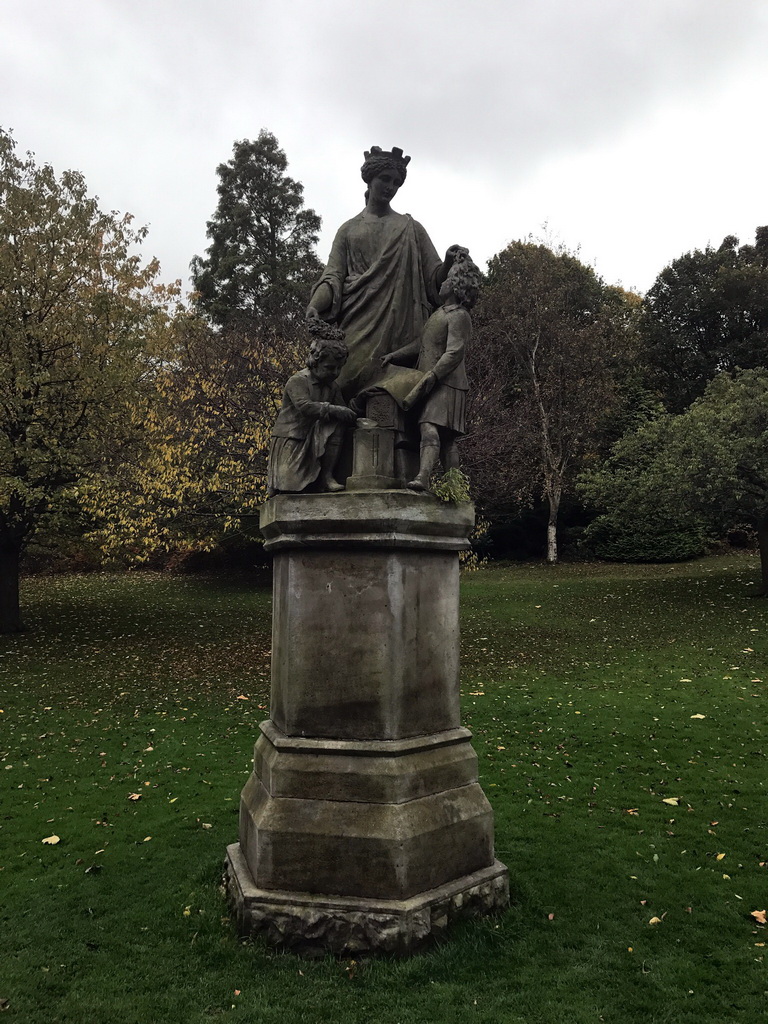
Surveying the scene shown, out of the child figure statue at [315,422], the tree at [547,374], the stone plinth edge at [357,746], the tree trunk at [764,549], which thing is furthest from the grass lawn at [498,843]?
the tree at [547,374]

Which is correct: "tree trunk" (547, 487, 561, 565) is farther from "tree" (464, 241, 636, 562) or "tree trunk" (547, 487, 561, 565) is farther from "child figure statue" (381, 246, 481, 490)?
"child figure statue" (381, 246, 481, 490)

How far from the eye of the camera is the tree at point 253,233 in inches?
1462

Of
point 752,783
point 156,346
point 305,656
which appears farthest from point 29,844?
point 156,346

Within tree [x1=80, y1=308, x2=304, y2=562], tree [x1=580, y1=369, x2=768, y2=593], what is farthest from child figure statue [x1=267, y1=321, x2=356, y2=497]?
tree [x1=580, y1=369, x2=768, y2=593]

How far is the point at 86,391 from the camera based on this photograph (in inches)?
616

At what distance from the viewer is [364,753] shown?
14.9ft

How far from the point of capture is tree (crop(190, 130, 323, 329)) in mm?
37125

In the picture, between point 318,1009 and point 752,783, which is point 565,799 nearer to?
point 752,783

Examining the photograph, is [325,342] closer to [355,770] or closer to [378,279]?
[378,279]

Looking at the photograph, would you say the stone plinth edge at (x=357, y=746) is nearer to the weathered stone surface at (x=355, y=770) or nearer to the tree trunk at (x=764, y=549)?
the weathered stone surface at (x=355, y=770)

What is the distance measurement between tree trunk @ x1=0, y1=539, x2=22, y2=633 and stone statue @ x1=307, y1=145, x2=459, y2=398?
1445 cm

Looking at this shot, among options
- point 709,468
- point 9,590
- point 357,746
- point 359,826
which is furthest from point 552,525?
point 359,826

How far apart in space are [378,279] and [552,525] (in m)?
28.0

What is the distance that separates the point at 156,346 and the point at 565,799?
50.6ft
